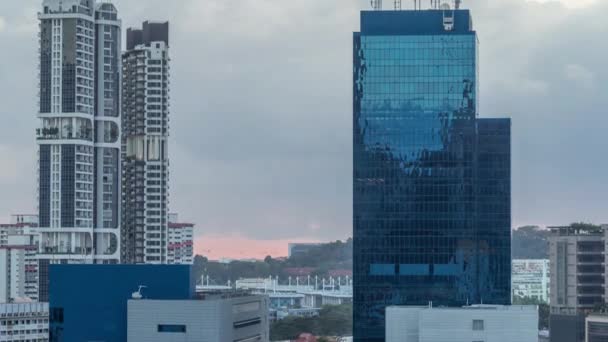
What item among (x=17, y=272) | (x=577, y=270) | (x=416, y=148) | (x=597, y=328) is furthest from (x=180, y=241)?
(x=416, y=148)

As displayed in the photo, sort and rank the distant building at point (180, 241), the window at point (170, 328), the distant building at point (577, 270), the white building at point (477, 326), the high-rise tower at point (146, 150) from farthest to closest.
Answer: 1. the distant building at point (180, 241)
2. the high-rise tower at point (146, 150)
3. the distant building at point (577, 270)
4. the window at point (170, 328)
5. the white building at point (477, 326)

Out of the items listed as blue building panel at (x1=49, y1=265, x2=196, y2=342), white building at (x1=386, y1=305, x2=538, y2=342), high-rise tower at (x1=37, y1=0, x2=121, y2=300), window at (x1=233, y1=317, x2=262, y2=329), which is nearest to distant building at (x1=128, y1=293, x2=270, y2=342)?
window at (x1=233, y1=317, x2=262, y2=329)

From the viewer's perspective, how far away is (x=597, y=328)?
83.6 m

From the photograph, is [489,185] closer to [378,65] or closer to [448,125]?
[448,125]

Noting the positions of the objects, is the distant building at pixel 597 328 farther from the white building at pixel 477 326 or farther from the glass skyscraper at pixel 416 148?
the white building at pixel 477 326

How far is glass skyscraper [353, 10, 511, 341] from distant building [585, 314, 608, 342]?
13983mm

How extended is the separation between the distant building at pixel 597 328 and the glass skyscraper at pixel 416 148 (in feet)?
45.9

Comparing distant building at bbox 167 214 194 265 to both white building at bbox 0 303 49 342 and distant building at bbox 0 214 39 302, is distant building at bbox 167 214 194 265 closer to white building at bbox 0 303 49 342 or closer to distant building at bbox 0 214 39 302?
distant building at bbox 0 214 39 302

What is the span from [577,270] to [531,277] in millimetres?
89588

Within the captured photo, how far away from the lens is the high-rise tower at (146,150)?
104250 mm

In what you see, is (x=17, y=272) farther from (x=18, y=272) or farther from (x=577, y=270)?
(x=577, y=270)

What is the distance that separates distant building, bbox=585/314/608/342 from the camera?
83.0 m

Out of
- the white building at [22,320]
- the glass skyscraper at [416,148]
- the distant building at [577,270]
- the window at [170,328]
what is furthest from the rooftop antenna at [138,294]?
the distant building at [577,270]

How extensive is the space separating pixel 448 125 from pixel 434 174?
2.66 metres
